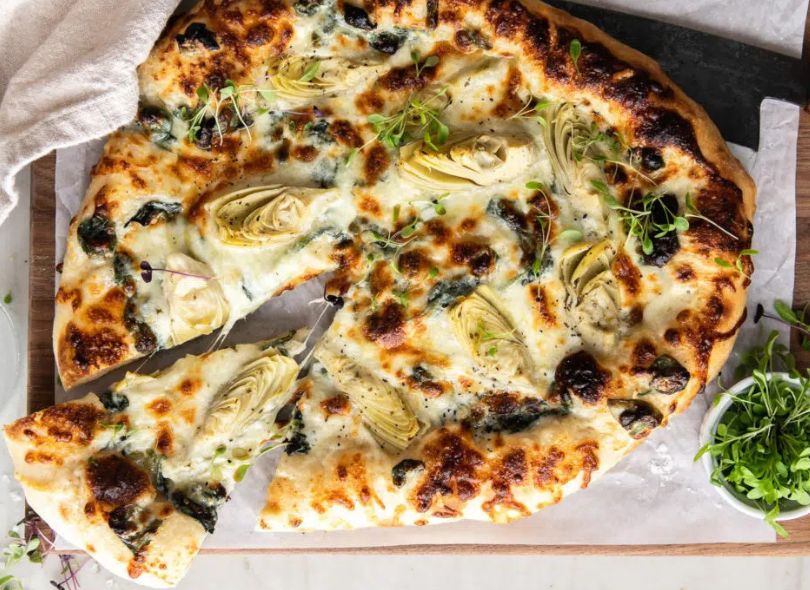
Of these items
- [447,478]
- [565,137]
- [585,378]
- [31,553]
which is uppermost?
[565,137]

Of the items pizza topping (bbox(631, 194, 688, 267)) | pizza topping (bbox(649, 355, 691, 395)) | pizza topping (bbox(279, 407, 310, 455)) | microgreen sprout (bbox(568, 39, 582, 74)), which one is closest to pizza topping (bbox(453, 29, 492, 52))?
microgreen sprout (bbox(568, 39, 582, 74))

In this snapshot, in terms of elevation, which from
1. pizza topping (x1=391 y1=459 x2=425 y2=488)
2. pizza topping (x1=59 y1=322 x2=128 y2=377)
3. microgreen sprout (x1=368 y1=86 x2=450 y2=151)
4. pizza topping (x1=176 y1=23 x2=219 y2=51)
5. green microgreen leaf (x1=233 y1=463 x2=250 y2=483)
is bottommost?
green microgreen leaf (x1=233 y1=463 x2=250 y2=483)

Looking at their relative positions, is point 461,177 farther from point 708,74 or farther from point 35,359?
point 35,359

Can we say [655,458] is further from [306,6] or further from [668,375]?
[306,6]

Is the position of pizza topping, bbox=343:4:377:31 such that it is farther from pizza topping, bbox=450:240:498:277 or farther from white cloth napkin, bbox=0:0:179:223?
pizza topping, bbox=450:240:498:277

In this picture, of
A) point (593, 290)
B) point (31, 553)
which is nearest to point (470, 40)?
point (593, 290)

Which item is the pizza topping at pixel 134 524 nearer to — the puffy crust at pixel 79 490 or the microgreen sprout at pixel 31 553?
the puffy crust at pixel 79 490

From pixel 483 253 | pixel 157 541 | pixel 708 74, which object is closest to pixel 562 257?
pixel 483 253
